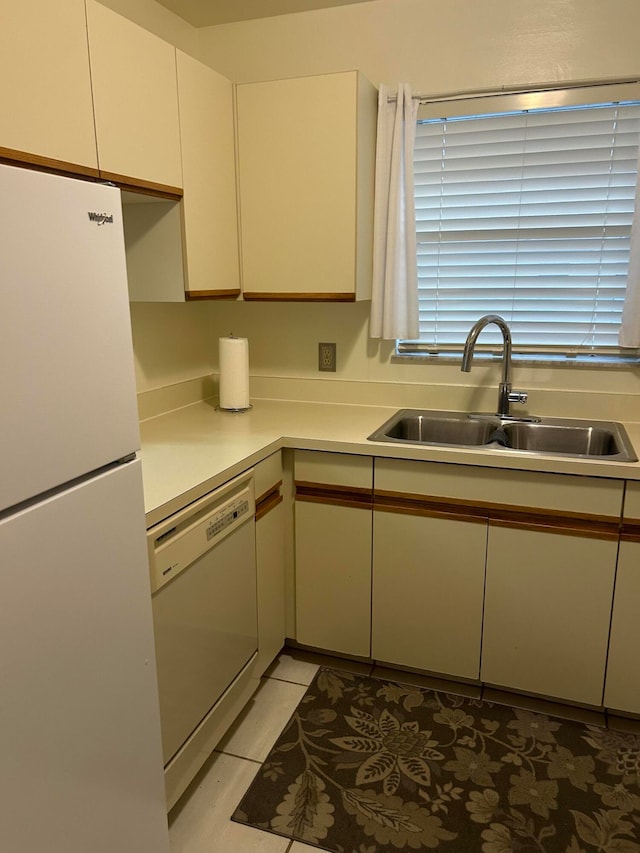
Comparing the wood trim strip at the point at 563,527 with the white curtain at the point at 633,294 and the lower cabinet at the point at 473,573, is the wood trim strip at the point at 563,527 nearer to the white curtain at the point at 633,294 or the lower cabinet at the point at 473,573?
the lower cabinet at the point at 473,573

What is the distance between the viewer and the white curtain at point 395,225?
7.36ft

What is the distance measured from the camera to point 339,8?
232 cm

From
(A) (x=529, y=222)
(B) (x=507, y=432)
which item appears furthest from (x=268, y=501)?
(A) (x=529, y=222)

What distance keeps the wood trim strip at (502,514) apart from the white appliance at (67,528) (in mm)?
1049

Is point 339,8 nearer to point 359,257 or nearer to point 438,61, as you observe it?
point 438,61

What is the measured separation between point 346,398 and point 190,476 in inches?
43.4

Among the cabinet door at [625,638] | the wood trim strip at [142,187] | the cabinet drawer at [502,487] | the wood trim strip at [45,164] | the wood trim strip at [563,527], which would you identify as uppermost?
the wood trim strip at [142,187]

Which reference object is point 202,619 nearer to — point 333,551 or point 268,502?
point 268,502

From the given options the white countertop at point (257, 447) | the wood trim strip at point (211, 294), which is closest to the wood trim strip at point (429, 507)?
the white countertop at point (257, 447)

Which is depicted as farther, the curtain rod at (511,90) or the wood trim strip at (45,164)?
the curtain rod at (511,90)

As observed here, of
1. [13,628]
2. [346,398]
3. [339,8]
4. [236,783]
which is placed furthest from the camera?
[346,398]

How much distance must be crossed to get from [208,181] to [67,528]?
1520 millimetres

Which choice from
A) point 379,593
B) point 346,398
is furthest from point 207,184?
point 379,593

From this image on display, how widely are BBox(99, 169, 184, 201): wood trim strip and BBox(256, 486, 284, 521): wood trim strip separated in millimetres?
996
